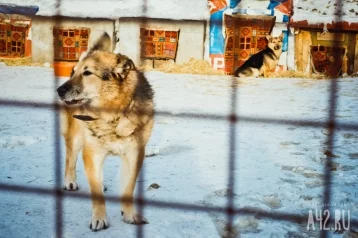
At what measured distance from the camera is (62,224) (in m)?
2.37

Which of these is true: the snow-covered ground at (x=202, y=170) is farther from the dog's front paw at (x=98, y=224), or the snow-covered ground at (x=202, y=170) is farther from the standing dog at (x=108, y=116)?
the standing dog at (x=108, y=116)

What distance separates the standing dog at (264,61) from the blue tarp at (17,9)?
6422mm

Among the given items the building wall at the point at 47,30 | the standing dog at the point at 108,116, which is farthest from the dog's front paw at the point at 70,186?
the building wall at the point at 47,30

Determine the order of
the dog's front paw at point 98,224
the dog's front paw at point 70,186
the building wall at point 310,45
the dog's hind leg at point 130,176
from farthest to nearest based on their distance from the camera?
1. the building wall at point 310,45
2. the dog's front paw at point 70,186
3. the dog's hind leg at point 130,176
4. the dog's front paw at point 98,224

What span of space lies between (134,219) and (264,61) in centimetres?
956

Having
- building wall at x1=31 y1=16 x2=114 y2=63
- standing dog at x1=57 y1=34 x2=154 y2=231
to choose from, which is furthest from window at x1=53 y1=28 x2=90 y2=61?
standing dog at x1=57 y1=34 x2=154 y2=231

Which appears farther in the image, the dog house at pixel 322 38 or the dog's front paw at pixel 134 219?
the dog house at pixel 322 38

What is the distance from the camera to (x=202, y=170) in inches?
137

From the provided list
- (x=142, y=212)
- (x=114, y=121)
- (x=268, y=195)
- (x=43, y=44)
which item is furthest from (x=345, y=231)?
(x=43, y=44)

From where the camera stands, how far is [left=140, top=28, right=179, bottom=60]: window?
12062mm

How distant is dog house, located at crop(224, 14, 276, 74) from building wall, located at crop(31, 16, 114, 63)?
11.7ft

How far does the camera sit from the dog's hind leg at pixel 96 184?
238 cm

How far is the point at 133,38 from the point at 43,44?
2.83 m

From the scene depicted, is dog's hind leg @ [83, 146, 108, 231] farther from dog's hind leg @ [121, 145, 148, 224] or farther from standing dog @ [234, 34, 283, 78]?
standing dog @ [234, 34, 283, 78]
